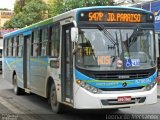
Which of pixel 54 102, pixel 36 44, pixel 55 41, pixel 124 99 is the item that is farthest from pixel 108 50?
pixel 36 44

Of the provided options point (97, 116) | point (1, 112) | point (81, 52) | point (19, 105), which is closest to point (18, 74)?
point (19, 105)

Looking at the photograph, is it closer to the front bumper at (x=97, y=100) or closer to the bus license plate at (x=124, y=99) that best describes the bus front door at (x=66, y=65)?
the front bumper at (x=97, y=100)

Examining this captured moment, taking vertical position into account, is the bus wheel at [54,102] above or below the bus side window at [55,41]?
below

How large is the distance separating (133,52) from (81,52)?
1.27 meters

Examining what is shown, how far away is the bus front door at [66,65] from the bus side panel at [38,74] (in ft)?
6.00

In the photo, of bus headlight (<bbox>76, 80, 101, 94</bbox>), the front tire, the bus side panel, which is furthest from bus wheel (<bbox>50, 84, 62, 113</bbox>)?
bus headlight (<bbox>76, 80, 101, 94</bbox>)

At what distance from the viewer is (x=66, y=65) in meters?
11.3

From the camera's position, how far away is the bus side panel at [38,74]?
13.3 m

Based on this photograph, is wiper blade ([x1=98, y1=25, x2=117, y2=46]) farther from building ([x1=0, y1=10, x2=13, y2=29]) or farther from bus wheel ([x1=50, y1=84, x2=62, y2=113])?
building ([x1=0, y1=10, x2=13, y2=29])

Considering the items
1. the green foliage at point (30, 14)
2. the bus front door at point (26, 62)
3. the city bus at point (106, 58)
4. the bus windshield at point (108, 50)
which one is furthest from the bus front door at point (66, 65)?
the green foliage at point (30, 14)

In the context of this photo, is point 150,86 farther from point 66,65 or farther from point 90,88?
point 66,65

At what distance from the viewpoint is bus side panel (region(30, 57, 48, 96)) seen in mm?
13328

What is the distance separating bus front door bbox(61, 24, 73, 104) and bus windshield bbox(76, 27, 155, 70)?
0.64 m

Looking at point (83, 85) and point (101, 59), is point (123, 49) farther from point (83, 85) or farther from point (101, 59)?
point (83, 85)
